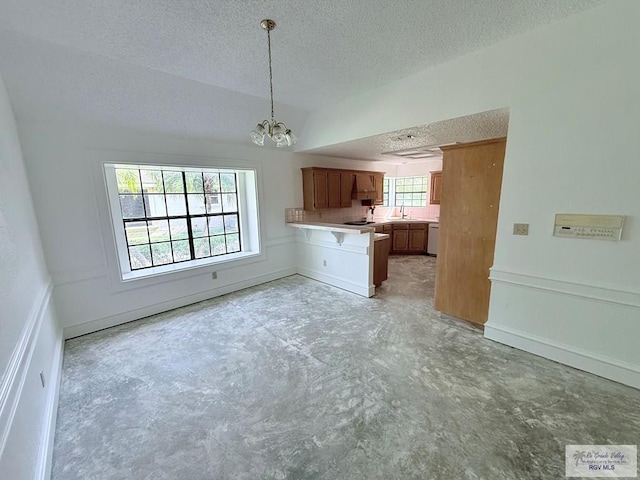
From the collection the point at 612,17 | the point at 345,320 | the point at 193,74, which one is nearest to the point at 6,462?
the point at 345,320

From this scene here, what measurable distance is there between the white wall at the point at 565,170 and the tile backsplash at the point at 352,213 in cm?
300

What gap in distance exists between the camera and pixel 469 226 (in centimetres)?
296

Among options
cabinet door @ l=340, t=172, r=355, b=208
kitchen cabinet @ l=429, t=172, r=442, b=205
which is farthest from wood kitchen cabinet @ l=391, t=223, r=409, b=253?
cabinet door @ l=340, t=172, r=355, b=208

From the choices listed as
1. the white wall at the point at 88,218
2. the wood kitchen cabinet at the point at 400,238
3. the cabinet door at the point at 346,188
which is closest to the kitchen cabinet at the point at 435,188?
the wood kitchen cabinet at the point at 400,238

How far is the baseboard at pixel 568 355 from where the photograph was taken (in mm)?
2133

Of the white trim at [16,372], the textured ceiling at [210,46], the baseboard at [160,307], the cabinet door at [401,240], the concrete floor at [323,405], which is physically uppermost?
the textured ceiling at [210,46]

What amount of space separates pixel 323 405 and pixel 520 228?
2400 mm

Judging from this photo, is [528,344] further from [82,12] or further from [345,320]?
[82,12]

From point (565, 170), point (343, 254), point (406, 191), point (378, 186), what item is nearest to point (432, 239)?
point (406, 191)

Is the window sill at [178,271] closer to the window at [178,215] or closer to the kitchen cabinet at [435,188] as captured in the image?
the window at [178,215]

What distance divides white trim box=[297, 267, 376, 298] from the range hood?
6.67 feet

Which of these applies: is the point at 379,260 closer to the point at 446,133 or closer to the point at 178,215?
the point at 446,133

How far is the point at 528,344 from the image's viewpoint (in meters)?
2.59

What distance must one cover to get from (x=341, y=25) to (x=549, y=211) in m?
2.38
